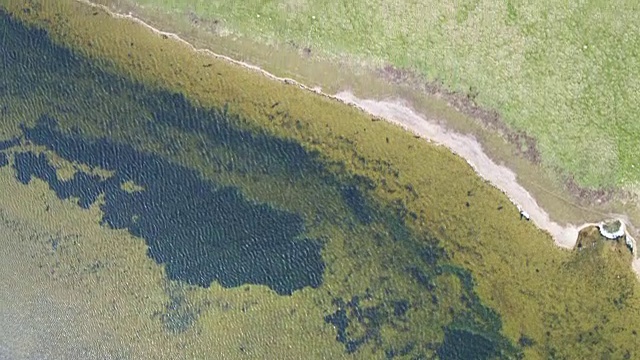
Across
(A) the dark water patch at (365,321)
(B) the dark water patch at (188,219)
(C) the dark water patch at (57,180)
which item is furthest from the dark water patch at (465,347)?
(C) the dark water patch at (57,180)

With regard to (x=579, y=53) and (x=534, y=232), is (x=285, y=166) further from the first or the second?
(x=579, y=53)

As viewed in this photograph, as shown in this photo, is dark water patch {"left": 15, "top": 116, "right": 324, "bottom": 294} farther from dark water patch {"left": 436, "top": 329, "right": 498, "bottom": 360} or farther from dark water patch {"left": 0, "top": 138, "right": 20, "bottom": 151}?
dark water patch {"left": 436, "top": 329, "right": 498, "bottom": 360}

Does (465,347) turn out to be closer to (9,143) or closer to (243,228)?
(243,228)

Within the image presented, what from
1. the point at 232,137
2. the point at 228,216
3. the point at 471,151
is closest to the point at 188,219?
the point at 228,216

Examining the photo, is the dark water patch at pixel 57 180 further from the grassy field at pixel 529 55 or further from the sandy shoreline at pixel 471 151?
the grassy field at pixel 529 55

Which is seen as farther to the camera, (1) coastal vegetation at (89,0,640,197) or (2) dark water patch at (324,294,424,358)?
(2) dark water patch at (324,294,424,358)

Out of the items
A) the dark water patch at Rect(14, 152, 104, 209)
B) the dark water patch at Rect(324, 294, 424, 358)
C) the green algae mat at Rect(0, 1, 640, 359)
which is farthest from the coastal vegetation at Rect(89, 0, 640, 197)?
the dark water patch at Rect(14, 152, 104, 209)
